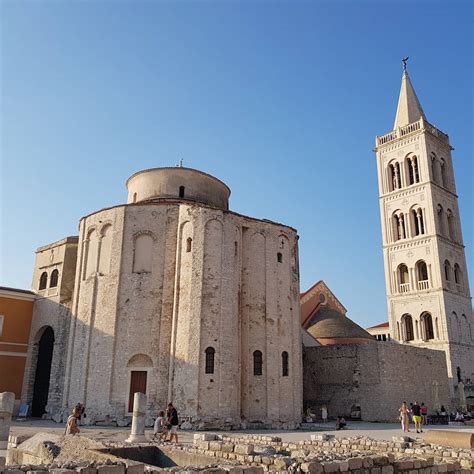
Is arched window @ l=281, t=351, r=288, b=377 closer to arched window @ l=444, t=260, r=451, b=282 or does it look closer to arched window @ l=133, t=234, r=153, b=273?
arched window @ l=133, t=234, r=153, b=273

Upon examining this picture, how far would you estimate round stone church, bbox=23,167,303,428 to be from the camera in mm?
21312

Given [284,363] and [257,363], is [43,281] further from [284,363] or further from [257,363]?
[284,363]

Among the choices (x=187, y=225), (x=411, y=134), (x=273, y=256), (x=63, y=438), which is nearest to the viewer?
(x=63, y=438)

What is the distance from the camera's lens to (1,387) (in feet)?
87.4

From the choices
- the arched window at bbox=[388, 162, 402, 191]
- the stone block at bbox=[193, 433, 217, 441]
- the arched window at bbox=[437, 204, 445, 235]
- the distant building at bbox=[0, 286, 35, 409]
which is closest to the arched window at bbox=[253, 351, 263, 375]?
the stone block at bbox=[193, 433, 217, 441]

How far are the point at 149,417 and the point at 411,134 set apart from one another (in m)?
33.3

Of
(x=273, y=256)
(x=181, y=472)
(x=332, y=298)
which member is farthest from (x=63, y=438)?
(x=332, y=298)

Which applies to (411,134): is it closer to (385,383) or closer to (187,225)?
(385,383)

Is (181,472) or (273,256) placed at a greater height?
(273,256)

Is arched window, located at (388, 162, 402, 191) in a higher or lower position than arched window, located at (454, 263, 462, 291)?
higher

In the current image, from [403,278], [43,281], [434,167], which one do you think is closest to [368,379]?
[403,278]

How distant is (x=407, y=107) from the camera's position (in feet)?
144

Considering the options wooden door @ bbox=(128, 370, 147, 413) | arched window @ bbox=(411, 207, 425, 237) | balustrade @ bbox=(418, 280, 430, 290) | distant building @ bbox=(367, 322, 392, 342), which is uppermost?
arched window @ bbox=(411, 207, 425, 237)

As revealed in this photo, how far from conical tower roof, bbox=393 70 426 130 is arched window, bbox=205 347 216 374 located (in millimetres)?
31586
